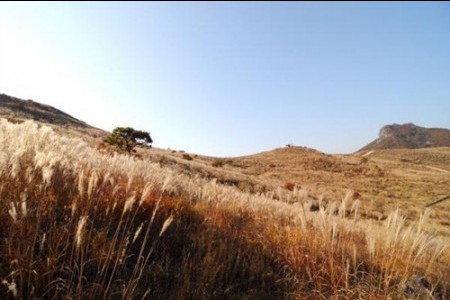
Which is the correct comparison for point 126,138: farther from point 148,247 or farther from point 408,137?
point 408,137

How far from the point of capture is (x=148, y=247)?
166 inches

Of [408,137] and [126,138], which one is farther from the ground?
[408,137]

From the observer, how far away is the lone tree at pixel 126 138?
26050mm

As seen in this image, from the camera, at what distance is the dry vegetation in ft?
9.29

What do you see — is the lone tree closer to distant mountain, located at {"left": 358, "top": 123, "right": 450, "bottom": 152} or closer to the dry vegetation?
the dry vegetation

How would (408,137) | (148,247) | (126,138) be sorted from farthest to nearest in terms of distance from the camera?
(408,137) → (126,138) → (148,247)

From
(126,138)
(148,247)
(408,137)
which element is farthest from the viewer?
(408,137)

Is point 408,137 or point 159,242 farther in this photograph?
point 408,137

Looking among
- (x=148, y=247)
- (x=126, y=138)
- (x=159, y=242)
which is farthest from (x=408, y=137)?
(x=148, y=247)

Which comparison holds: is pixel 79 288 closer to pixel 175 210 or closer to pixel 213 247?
pixel 213 247

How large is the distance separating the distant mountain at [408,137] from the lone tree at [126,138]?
105 meters

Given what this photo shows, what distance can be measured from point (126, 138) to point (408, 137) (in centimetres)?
14251

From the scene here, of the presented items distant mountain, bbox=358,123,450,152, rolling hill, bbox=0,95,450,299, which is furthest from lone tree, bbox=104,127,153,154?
distant mountain, bbox=358,123,450,152

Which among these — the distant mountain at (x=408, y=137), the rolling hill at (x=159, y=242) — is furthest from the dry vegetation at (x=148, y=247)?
the distant mountain at (x=408, y=137)
